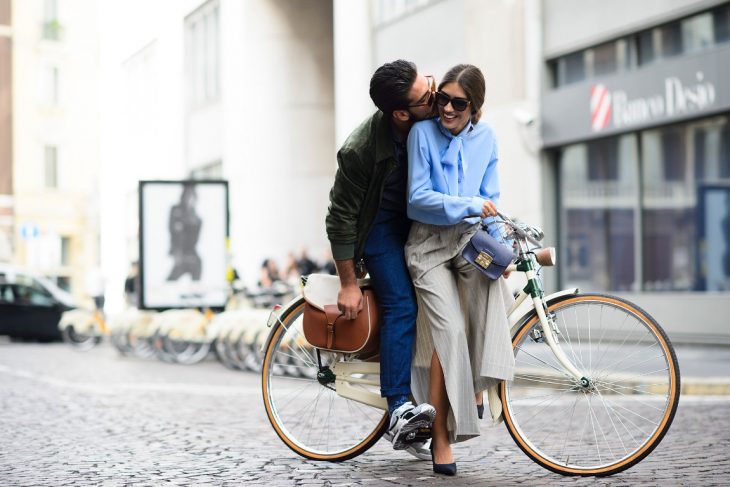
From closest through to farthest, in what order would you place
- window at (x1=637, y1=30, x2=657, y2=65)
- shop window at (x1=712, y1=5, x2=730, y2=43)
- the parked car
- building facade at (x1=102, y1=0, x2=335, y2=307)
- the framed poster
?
shop window at (x1=712, y1=5, x2=730, y2=43)
the framed poster
window at (x1=637, y1=30, x2=657, y2=65)
the parked car
building facade at (x1=102, y1=0, x2=335, y2=307)

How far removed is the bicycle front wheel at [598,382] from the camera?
15.5 ft

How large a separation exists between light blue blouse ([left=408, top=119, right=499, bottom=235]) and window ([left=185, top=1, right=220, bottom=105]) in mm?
27459

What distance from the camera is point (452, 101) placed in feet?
16.0

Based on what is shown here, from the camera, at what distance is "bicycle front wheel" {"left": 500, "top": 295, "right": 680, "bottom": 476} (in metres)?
4.72

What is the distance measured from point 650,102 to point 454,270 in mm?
12251

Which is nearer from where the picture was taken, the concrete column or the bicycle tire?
the bicycle tire

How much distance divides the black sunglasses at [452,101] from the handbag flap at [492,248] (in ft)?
1.64

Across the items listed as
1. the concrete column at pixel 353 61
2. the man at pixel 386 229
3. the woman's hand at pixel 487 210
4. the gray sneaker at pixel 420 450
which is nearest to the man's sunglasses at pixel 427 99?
the man at pixel 386 229

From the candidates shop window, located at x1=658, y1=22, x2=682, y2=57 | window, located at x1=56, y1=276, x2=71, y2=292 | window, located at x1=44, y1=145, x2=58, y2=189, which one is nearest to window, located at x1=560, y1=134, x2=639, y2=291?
shop window, located at x1=658, y1=22, x2=682, y2=57

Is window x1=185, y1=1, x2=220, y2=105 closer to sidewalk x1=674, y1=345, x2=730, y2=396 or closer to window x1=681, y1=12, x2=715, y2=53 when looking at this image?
window x1=681, y1=12, x2=715, y2=53

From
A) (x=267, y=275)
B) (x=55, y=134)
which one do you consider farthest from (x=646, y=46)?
(x=55, y=134)

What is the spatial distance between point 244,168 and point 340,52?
6.00 metres

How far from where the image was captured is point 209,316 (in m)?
16.1

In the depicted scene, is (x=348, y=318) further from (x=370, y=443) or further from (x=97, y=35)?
(x=97, y=35)
